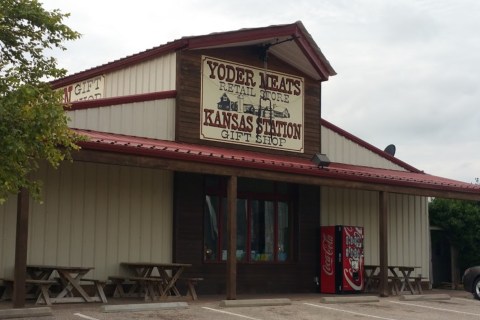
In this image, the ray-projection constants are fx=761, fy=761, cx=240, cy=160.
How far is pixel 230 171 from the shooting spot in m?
15.3

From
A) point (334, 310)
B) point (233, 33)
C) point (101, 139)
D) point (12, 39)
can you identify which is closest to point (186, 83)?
Answer: point (233, 33)

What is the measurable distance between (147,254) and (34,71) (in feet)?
24.4

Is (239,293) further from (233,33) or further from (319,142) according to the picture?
(233,33)

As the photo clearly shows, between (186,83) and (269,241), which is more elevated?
(186,83)

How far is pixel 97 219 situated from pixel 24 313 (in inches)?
166

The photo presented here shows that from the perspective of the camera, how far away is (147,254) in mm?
16359

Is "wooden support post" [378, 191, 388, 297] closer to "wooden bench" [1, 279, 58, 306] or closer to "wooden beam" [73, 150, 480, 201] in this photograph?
"wooden beam" [73, 150, 480, 201]

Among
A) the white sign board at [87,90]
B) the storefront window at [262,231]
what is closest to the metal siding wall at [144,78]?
the white sign board at [87,90]

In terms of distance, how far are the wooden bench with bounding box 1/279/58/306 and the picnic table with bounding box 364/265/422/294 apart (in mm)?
8940

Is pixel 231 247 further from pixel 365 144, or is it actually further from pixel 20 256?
pixel 365 144

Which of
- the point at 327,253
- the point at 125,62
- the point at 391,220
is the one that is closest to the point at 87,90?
the point at 125,62

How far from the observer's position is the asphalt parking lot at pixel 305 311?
1273cm

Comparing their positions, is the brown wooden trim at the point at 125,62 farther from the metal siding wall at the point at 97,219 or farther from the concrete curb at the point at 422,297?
the concrete curb at the point at 422,297

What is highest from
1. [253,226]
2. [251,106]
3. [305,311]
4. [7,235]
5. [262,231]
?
[251,106]
